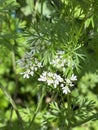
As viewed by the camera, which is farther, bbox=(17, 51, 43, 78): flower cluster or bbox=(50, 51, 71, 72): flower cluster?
bbox=(17, 51, 43, 78): flower cluster

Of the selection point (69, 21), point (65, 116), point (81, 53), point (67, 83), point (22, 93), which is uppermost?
point (69, 21)

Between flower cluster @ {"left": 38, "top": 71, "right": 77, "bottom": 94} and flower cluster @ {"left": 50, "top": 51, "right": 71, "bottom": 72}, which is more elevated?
flower cluster @ {"left": 50, "top": 51, "right": 71, "bottom": 72}

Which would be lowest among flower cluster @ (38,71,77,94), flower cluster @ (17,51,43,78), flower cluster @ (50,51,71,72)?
flower cluster @ (38,71,77,94)

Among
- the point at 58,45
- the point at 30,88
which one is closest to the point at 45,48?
the point at 58,45

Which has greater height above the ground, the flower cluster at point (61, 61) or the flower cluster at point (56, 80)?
the flower cluster at point (61, 61)

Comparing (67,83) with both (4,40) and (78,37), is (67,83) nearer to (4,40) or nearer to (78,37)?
(78,37)

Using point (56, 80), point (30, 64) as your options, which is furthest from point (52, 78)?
point (30, 64)

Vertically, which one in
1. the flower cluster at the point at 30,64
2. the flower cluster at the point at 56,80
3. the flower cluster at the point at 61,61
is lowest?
the flower cluster at the point at 56,80

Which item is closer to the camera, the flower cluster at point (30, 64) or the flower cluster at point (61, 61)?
the flower cluster at point (61, 61)

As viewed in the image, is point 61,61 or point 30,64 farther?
point 30,64

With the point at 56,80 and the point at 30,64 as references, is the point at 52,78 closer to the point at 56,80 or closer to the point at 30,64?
the point at 56,80

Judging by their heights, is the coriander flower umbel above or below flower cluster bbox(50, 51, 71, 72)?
below
